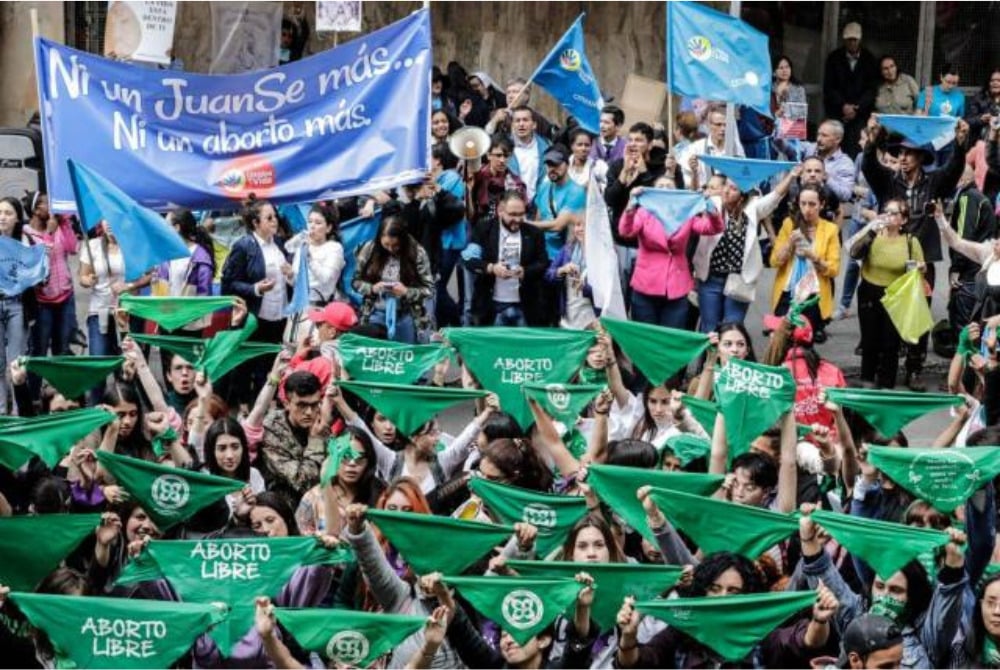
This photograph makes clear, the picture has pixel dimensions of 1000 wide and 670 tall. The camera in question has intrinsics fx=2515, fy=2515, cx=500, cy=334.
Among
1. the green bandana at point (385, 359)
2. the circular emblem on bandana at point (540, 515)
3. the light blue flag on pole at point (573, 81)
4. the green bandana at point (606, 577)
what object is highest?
the light blue flag on pole at point (573, 81)

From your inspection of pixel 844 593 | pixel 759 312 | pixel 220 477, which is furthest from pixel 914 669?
pixel 759 312

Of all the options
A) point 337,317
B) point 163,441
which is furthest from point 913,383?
point 163,441

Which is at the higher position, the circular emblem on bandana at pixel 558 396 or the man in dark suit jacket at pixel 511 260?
the man in dark suit jacket at pixel 511 260

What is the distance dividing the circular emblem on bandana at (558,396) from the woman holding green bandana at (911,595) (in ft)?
7.16

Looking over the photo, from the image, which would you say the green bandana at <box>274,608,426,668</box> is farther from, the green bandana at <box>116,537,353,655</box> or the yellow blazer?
the yellow blazer

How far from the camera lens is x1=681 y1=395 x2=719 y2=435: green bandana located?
11.8m

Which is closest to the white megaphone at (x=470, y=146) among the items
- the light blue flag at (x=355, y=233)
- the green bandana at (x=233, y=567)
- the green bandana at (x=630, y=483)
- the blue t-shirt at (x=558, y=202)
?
the blue t-shirt at (x=558, y=202)

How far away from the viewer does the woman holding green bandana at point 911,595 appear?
9.65 m

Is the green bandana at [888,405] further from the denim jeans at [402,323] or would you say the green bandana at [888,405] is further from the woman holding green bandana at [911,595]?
the denim jeans at [402,323]

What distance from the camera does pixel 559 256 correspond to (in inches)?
630

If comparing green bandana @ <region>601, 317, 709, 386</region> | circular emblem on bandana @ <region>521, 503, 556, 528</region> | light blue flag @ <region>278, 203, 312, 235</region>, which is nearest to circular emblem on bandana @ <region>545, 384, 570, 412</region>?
green bandana @ <region>601, 317, 709, 386</region>

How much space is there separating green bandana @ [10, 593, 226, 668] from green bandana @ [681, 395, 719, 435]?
10.0ft

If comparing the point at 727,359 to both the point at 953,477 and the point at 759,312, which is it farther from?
the point at 759,312

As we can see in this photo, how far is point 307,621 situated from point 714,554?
1659 millimetres
